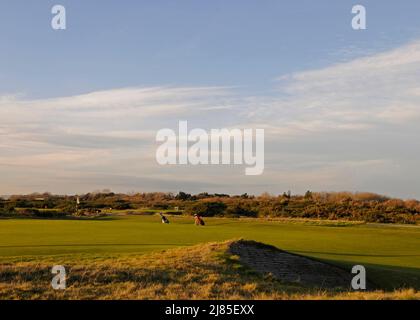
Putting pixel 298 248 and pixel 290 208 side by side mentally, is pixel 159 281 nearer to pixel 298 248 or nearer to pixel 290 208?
pixel 298 248

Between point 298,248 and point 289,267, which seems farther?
point 298,248

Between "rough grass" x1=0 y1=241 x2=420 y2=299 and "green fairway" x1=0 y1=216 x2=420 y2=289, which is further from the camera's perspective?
"green fairway" x1=0 y1=216 x2=420 y2=289

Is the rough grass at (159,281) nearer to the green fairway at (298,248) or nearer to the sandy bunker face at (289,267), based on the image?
the sandy bunker face at (289,267)

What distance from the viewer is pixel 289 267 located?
1945cm

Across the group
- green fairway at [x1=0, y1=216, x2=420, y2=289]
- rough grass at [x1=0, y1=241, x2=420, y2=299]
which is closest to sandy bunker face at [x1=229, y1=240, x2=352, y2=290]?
rough grass at [x1=0, y1=241, x2=420, y2=299]

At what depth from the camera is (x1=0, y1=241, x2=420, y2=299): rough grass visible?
38.6 ft

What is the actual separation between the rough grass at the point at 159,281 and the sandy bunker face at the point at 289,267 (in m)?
0.92

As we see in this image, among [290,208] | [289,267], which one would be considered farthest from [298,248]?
[290,208]

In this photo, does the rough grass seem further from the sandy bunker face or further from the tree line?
the tree line

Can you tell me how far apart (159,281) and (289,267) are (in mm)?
6914

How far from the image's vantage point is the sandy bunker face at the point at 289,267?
17969mm

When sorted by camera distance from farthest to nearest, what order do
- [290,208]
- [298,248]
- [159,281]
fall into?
[290,208]
[298,248]
[159,281]

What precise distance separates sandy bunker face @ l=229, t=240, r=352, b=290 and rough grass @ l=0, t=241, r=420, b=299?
0.92 m

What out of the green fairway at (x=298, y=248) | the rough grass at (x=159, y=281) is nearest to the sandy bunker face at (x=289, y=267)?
the rough grass at (x=159, y=281)
